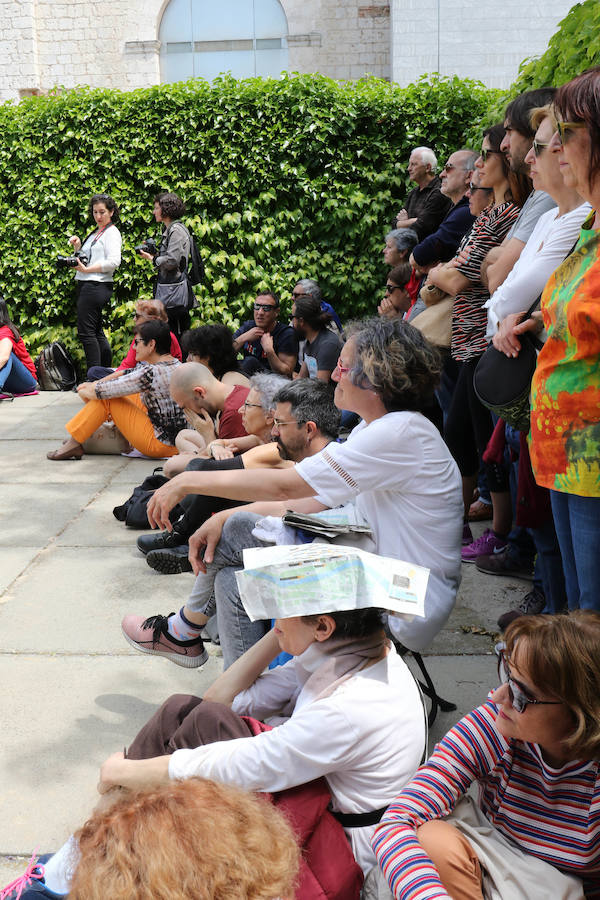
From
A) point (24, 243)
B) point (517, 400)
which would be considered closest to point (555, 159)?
point (517, 400)

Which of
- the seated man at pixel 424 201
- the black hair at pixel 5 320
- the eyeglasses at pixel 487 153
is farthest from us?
the black hair at pixel 5 320

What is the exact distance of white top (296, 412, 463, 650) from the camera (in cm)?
288

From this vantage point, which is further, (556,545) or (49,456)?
(49,456)

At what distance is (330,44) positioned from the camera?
14.5 m

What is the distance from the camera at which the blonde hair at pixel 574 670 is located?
1749 millimetres

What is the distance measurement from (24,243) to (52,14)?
6209 mm

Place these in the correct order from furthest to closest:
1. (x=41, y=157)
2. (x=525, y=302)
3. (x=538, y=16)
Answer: (x=538, y=16), (x=41, y=157), (x=525, y=302)

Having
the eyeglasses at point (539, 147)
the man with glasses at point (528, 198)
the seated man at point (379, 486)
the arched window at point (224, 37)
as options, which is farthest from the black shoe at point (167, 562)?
the arched window at point (224, 37)

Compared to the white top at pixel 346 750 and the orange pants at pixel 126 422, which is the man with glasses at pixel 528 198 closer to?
the white top at pixel 346 750

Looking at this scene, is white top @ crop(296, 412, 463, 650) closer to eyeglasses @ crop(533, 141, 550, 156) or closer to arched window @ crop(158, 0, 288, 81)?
eyeglasses @ crop(533, 141, 550, 156)

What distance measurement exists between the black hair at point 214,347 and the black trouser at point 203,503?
6.00 ft

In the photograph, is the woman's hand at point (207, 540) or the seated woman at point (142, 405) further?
the seated woman at point (142, 405)

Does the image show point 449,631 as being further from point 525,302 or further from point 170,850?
point 170,850

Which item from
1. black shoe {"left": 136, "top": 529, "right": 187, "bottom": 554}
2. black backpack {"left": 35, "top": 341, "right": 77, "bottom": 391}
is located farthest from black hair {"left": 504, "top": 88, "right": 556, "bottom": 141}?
black backpack {"left": 35, "top": 341, "right": 77, "bottom": 391}
